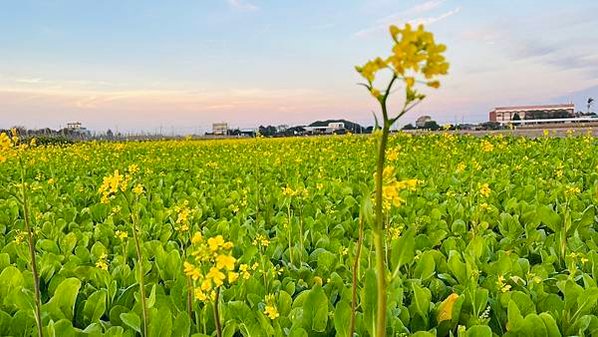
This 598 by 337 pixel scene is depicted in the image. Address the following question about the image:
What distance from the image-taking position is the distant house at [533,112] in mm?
38594

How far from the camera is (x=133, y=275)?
2412mm

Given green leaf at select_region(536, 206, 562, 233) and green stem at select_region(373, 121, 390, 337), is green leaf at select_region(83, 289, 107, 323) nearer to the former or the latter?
green stem at select_region(373, 121, 390, 337)

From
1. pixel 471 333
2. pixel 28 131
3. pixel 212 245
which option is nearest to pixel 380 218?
pixel 212 245

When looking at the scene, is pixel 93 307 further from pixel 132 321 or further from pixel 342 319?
pixel 342 319

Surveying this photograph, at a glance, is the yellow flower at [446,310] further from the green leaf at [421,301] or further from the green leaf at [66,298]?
the green leaf at [66,298]

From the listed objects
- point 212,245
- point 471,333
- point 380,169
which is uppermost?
point 380,169

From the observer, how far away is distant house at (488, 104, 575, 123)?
3859 centimetres

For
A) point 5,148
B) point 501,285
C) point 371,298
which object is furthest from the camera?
point 501,285

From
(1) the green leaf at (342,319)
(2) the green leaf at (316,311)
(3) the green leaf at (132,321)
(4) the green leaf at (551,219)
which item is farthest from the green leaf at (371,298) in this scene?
(4) the green leaf at (551,219)

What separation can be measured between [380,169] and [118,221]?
3.61 m

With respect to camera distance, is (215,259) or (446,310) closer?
(215,259)

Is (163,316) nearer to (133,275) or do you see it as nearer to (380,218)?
(133,275)

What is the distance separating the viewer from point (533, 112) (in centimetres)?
4019

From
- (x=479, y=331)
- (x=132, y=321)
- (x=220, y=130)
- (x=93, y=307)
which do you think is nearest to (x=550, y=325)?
(x=479, y=331)
